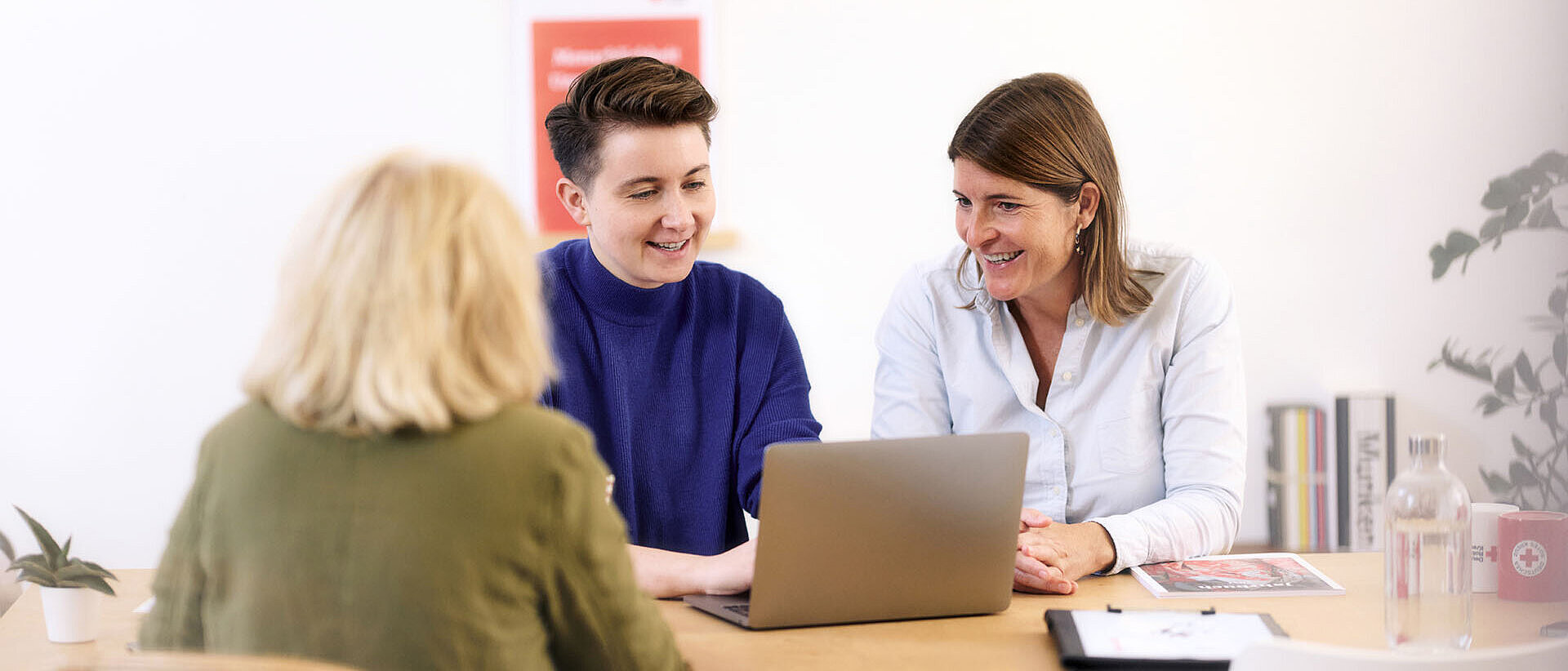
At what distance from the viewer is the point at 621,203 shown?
168 cm

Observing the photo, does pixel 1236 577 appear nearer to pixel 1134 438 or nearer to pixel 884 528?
pixel 1134 438

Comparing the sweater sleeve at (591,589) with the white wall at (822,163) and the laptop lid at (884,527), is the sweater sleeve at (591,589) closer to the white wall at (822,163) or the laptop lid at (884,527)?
the laptop lid at (884,527)

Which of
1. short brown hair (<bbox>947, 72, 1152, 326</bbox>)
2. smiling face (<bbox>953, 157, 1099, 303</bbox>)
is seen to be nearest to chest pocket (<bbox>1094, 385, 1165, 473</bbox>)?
short brown hair (<bbox>947, 72, 1152, 326</bbox>)

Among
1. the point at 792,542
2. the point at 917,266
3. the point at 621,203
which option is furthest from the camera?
the point at 917,266

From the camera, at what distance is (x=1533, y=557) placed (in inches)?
55.5

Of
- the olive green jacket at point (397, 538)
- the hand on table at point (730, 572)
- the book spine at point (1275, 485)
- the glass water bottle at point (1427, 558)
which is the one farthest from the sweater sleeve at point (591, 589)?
the book spine at point (1275, 485)

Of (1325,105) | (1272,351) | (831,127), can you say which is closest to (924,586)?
(831,127)

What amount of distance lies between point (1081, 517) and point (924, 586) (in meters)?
0.60

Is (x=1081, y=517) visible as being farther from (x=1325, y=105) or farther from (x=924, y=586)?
(x=1325, y=105)

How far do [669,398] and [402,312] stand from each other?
32.2 inches

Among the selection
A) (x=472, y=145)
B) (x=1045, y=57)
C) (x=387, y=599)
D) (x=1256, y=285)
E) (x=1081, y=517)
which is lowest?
(x=1081, y=517)

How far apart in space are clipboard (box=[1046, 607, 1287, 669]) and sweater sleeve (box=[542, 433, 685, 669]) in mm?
434

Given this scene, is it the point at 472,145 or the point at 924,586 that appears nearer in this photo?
the point at 924,586

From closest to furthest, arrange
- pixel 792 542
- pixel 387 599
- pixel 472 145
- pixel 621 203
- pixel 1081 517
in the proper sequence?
pixel 387 599
pixel 792 542
pixel 621 203
pixel 1081 517
pixel 472 145
